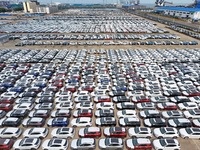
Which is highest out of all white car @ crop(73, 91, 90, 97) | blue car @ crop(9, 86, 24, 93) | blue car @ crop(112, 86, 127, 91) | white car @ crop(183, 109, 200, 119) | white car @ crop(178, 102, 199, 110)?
blue car @ crop(9, 86, 24, 93)

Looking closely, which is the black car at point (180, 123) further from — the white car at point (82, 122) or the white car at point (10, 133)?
the white car at point (10, 133)

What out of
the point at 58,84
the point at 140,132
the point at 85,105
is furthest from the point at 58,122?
the point at 58,84

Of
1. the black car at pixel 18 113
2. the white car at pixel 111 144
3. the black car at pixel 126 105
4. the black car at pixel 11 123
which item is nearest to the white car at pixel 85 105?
the black car at pixel 126 105

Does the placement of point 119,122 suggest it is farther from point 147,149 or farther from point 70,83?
point 70,83

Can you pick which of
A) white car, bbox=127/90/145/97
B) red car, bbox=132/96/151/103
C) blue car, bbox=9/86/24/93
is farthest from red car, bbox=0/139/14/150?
white car, bbox=127/90/145/97

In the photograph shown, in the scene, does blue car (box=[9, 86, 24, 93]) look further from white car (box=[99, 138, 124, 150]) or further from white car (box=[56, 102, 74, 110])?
white car (box=[99, 138, 124, 150])
